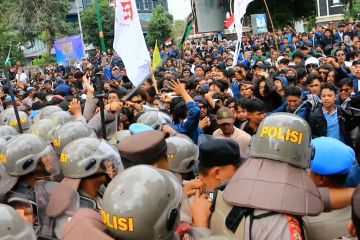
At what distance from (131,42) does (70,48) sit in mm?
15044

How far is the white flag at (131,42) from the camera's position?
610 centimetres

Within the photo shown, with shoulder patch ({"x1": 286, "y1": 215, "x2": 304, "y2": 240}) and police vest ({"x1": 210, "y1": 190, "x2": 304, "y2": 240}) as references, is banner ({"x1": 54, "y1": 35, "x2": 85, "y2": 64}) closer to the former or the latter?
police vest ({"x1": 210, "y1": 190, "x2": 304, "y2": 240})

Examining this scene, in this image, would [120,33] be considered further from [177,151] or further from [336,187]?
[336,187]

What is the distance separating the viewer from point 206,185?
2.68m

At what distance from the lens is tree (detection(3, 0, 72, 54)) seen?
33719mm

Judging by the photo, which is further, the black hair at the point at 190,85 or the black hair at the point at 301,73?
the black hair at the point at 190,85

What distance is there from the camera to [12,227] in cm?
200

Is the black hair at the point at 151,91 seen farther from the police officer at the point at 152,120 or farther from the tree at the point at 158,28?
the tree at the point at 158,28

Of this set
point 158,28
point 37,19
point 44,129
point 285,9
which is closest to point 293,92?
point 44,129

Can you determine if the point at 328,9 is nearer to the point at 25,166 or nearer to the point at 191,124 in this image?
the point at 191,124

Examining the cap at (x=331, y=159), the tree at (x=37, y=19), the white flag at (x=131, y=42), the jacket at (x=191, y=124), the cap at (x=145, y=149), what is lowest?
the jacket at (x=191, y=124)

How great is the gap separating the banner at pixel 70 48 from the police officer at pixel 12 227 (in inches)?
733

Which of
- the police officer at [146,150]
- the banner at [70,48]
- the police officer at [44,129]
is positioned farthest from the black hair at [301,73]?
the banner at [70,48]

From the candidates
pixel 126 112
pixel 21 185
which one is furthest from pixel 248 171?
pixel 126 112
